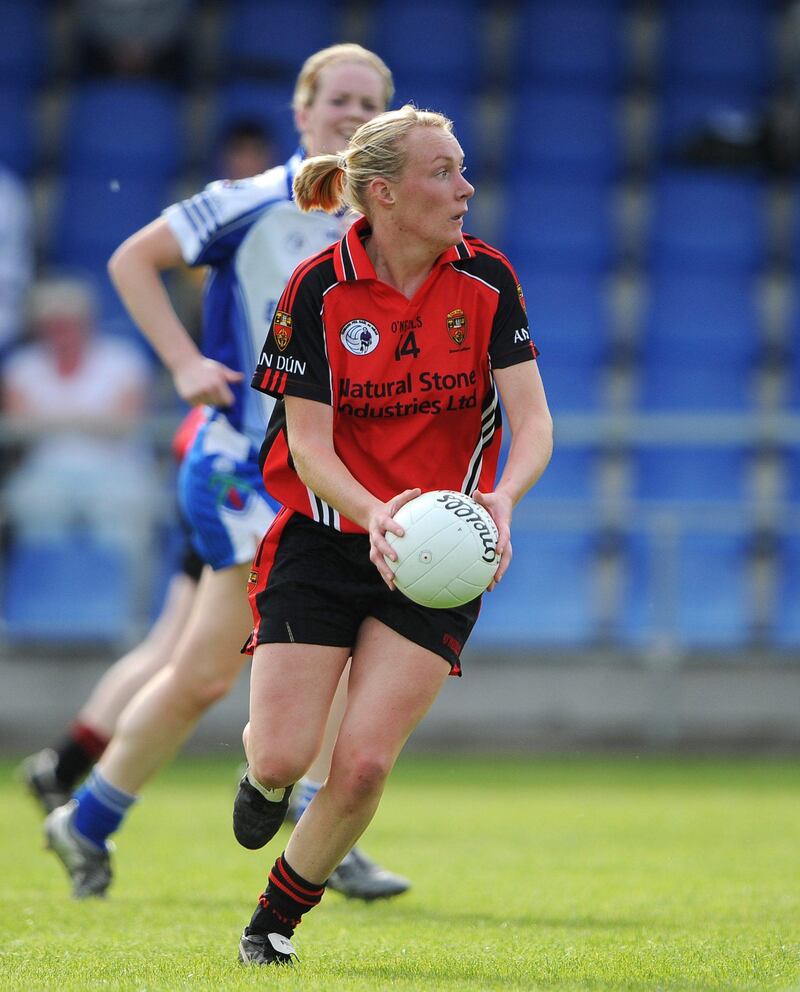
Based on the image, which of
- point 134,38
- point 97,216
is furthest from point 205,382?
point 134,38

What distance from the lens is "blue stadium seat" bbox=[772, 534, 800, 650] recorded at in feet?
34.8

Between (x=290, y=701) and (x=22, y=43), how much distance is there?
12.4 metres

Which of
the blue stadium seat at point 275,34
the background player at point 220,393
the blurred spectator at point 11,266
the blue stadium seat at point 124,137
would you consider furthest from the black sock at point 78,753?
the blue stadium seat at point 275,34

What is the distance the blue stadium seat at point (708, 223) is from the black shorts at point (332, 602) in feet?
31.8

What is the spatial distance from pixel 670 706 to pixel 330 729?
5355mm

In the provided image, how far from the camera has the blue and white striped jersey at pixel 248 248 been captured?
5.53m

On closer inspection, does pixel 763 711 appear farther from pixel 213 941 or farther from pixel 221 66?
pixel 221 66

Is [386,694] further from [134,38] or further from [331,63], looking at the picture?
[134,38]

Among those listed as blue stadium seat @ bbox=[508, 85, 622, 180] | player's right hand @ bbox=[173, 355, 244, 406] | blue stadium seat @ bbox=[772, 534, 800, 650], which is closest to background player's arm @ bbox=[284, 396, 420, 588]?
player's right hand @ bbox=[173, 355, 244, 406]

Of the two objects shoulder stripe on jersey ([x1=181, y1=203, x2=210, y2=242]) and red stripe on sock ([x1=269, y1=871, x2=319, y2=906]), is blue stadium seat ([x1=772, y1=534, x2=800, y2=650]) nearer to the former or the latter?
shoulder stripe on jersey ([x1=181, y1=203, x2=210, y2=242])

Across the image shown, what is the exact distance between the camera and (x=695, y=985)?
3869mm

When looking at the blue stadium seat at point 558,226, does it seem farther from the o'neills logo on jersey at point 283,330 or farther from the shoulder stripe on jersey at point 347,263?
the o'neills logo on jersey at point 283,330

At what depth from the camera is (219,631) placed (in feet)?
17.9

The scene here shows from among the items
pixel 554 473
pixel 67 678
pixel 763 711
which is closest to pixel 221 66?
pixel 554 473
